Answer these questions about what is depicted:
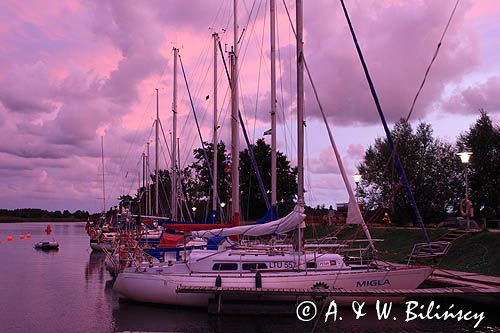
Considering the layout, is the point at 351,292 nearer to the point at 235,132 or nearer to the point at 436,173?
the point at 235,132

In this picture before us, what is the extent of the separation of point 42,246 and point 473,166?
60.0 m

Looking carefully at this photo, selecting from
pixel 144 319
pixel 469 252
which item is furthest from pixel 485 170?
pixel 144 319

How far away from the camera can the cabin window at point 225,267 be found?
2666 cm

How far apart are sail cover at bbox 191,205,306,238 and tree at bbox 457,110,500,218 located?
3858cm

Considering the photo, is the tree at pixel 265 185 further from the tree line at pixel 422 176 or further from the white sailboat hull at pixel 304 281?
the white sailboat hull at pixel 304 281

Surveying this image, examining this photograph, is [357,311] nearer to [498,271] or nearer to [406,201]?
[498,271]

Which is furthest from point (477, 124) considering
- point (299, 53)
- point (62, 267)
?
point (62, 267)

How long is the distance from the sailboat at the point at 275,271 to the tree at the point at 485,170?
3752 cm

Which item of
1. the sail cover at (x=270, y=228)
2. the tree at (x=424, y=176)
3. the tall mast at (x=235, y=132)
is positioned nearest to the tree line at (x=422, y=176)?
the tree at (x=424, y=176)

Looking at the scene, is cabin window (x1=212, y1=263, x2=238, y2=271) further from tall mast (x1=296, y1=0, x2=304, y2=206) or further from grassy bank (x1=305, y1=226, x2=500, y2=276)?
grassy bank (x1=305, y1=226, x2=500, y2=276)

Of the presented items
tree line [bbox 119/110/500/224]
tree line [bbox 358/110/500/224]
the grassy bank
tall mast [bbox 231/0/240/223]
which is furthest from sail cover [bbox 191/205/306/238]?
tree line [bbox 358/110/500/224]

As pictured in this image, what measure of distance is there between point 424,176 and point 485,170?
10322mm

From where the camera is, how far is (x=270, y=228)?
2709cm

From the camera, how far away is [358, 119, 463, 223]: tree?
66125mm
